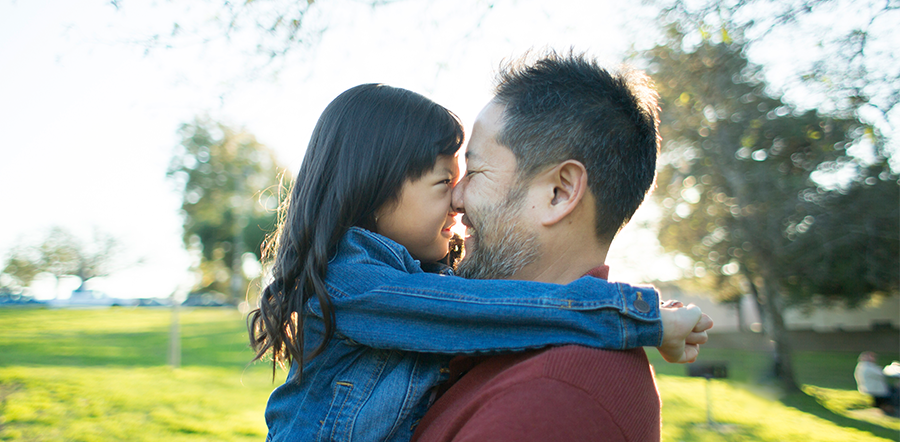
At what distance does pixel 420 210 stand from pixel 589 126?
2.30ft

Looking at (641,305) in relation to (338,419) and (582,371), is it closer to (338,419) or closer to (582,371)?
(582,371)

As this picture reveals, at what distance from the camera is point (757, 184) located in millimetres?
15086

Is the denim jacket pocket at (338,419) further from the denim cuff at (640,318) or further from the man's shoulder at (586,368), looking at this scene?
the denim cuff at (640,318)

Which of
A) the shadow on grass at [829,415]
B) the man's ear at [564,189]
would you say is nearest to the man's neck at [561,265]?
the man's ear at [564,189]

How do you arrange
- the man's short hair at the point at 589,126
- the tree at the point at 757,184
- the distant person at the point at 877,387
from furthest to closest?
the distant person at the point at 877,387 → the tree at the point at 757,184 → the man's short hair at the point at 589,126

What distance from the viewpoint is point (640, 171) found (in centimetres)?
191

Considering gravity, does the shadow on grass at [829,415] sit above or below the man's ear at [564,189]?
below

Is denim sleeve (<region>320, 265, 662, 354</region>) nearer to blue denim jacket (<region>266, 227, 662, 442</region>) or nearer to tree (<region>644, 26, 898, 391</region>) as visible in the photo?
blue denim jacket (<region>266, 227, 662, 442</region>)

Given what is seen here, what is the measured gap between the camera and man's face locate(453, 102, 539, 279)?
181 centimetres

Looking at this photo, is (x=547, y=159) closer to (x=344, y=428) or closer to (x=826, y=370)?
(x=344, y=428)

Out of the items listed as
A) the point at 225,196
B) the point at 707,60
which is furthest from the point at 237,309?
the point at 707,60

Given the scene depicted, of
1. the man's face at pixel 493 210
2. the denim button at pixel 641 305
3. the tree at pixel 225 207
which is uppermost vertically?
the tree at pixel 225 207

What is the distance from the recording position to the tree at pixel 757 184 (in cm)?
1221

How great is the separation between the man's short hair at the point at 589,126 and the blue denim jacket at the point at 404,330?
0.44 meters
